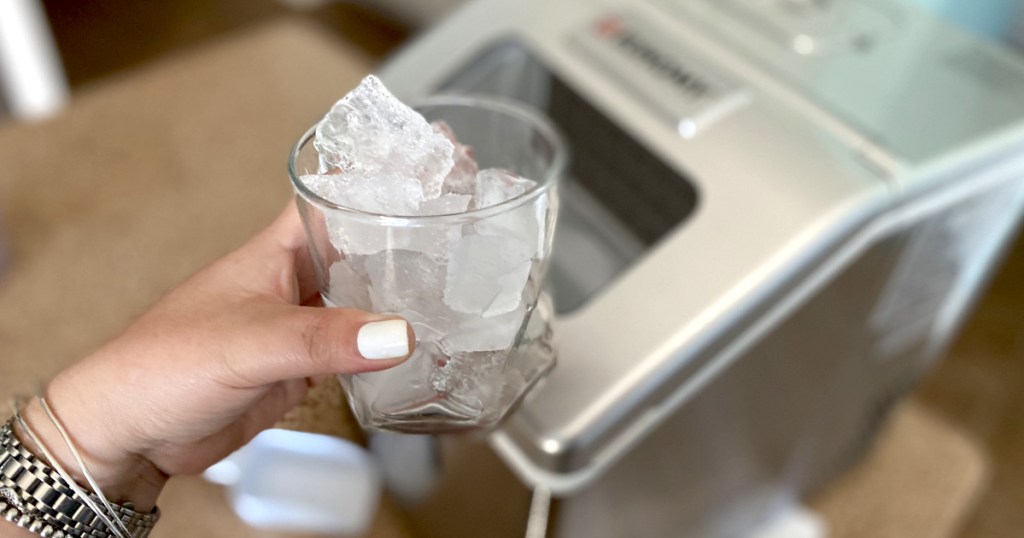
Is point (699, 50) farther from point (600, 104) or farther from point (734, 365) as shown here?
point (734, 365)

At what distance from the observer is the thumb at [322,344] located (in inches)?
9.8

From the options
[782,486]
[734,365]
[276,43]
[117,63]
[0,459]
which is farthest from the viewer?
[117,63]

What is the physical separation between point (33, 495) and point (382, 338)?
0.13m

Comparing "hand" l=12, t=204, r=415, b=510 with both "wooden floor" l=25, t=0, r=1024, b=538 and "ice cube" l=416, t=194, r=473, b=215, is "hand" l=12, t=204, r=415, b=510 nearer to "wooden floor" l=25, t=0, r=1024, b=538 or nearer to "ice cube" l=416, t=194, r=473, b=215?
"ice cube" l=416, t=194, r=473, b=215

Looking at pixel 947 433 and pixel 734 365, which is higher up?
pixel 734 365

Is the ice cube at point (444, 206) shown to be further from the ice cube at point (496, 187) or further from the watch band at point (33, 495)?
the watch band at point (33, 495)

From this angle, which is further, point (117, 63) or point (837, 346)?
point (117, 63)

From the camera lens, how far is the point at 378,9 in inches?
69.9

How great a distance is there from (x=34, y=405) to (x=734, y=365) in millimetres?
393

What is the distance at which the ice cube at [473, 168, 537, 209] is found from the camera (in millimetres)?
265

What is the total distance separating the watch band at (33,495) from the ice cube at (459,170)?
0.16 metres

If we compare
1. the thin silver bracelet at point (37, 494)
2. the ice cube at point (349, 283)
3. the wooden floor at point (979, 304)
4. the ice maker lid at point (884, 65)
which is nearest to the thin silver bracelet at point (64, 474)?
the thin silver bracelet at point (37, 494)

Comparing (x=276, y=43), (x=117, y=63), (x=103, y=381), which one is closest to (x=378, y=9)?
(x=117, y=63)

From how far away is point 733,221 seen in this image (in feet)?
1.67
